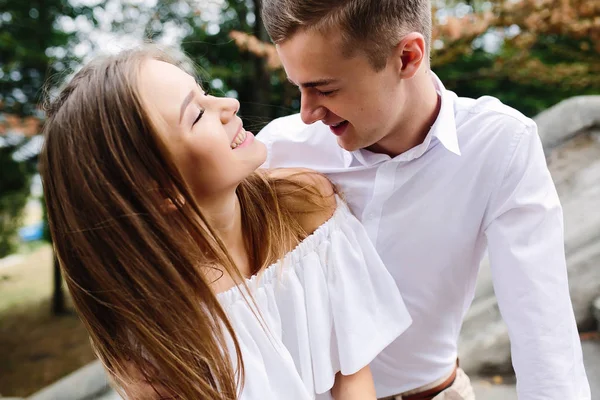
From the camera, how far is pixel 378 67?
156 cm

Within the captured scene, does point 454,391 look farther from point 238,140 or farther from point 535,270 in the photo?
point 238,140

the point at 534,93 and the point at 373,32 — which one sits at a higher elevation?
the point at 373,32

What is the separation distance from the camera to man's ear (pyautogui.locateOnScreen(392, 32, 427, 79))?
155 cm

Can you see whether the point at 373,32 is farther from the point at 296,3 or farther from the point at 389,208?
the point at 389,208

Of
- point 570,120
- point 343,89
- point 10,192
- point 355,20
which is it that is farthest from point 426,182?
point 10,192

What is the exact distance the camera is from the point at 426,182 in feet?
5.29

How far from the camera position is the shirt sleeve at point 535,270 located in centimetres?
150

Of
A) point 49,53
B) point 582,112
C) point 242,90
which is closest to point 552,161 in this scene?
point 582,112

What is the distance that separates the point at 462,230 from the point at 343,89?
0.55 metres

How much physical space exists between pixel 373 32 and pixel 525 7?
9.50ft

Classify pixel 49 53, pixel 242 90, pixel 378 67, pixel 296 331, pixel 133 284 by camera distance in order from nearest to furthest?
pixel 133 284, pixel 296 331, pixel 378 67, pixel 49 53, pixel 242 90

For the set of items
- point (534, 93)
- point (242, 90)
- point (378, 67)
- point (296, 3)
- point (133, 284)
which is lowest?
point (534, 93)

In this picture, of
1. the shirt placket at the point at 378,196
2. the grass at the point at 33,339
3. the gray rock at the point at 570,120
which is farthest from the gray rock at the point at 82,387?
the gray rock at the point at 570,120

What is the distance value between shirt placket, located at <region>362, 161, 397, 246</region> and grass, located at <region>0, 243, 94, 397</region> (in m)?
3.84
